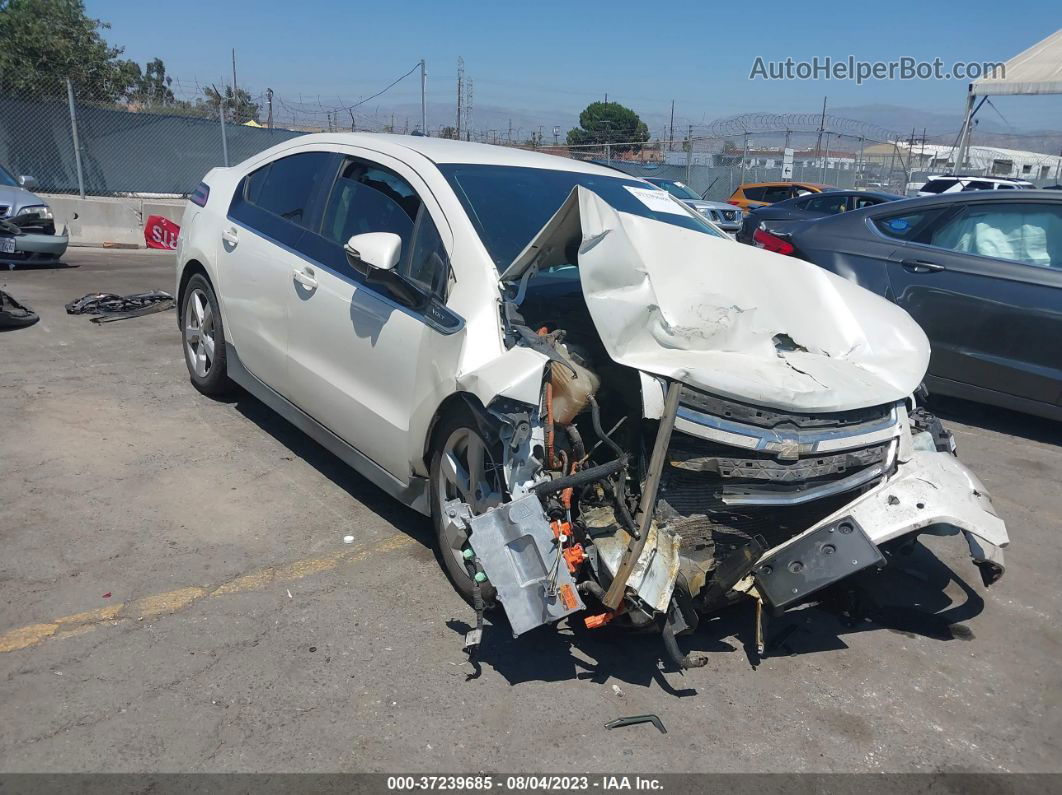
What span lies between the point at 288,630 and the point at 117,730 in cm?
74

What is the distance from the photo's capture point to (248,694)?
299 cm

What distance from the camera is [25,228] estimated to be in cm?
1045

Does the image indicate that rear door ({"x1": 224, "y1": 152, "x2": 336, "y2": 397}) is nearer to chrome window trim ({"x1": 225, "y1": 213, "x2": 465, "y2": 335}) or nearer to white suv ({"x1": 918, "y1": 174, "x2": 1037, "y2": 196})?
chrome window trim ({"x1": 225, "y1": 213, "x2": 465, "y2": 335})

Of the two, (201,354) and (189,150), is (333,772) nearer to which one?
(201,354)

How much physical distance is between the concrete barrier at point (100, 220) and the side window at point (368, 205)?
11406mm

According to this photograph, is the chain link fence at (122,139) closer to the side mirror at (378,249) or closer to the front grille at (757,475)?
the side mirror at (378,249)

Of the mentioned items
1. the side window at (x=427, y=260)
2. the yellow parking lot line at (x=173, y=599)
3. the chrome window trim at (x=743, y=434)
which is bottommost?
the yellow parking lot line at (x=173, y=599)

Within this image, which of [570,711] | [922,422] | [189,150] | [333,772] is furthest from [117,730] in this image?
[189,150]

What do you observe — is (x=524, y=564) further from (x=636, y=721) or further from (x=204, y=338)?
(x=204, y=338)

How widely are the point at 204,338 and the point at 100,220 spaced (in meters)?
10.2

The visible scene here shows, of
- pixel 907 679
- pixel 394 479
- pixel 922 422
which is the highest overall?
pixel 922 422

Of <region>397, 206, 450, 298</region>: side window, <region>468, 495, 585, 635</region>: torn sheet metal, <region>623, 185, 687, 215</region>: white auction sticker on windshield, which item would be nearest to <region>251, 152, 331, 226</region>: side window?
<region>397, 206, 450, 298</region>: side window

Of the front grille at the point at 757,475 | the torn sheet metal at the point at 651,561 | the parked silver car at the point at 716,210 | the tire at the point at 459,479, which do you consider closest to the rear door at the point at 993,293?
the front grille at the point at 757,475

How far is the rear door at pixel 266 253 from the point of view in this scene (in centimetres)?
461
